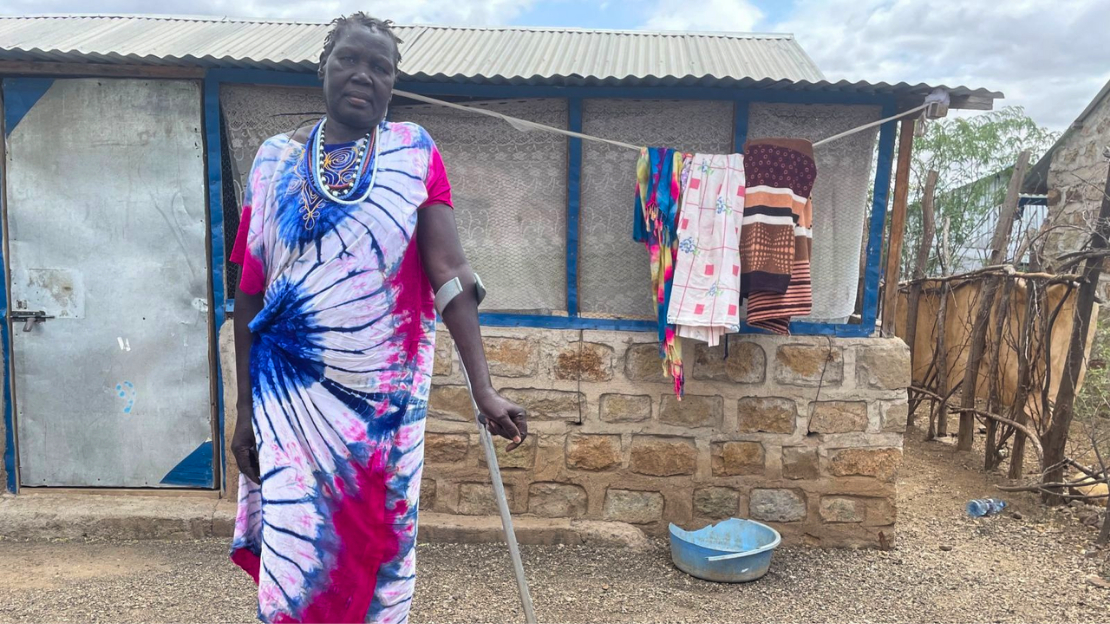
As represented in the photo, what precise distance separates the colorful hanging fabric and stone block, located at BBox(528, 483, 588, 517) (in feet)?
2.80

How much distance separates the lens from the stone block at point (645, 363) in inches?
157

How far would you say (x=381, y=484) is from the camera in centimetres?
183

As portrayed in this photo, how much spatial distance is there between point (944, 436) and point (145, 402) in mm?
6159

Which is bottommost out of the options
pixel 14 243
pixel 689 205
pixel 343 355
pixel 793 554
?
pixel 793 554

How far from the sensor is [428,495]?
4.16 meters

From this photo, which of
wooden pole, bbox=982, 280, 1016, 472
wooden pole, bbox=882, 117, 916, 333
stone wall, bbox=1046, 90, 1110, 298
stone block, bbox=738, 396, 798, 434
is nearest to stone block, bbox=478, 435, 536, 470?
stone block, bbox=738, 396, 798, 434

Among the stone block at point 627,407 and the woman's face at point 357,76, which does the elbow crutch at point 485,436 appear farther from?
the stone block at point 627,407

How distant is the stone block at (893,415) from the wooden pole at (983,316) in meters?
2.05

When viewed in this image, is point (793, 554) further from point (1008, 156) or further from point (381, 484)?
point (1008, 156)

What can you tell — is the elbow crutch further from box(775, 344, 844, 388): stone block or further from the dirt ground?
box(775, 344, 844, 388): stone block

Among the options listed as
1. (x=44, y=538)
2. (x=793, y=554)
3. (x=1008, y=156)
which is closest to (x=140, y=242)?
(x=44, y=538)

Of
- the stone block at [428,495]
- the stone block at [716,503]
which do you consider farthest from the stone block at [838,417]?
the stone block at [428,495]

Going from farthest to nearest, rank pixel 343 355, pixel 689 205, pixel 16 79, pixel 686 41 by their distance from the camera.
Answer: pixel 686 41
pixel 16 79
pixel 689 205
pixel 343 355

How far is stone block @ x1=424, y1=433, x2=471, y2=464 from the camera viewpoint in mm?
4105
